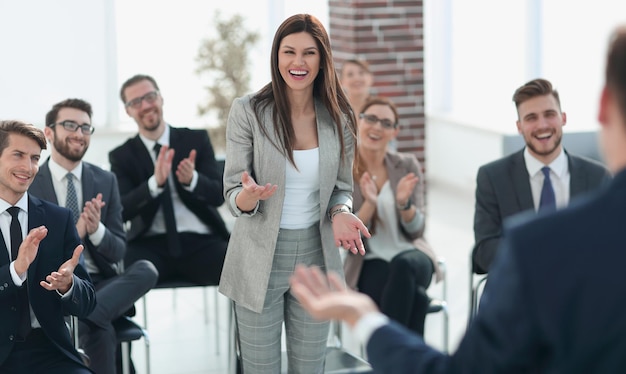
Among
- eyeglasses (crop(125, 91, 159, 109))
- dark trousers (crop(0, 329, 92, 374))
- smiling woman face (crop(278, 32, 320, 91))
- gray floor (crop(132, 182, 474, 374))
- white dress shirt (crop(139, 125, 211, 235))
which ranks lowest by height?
gray floor (crop(132, 182, 474, 374))

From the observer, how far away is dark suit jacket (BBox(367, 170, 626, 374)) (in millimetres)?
1397

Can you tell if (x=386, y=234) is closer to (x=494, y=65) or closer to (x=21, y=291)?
(x=21, y=291)

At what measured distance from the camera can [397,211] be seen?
465 centimetres

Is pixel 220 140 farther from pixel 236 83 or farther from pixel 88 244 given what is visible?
pixel 88 244

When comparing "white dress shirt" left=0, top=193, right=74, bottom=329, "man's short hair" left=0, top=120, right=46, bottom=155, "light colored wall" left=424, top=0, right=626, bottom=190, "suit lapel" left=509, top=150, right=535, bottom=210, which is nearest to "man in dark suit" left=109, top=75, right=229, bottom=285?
"man's short hair" left=0, top=120, right=46, bottom=155

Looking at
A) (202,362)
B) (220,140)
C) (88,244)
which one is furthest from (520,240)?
(220,140)

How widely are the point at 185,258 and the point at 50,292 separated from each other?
1246mm

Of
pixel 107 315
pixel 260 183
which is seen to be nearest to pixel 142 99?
pixel 107 315

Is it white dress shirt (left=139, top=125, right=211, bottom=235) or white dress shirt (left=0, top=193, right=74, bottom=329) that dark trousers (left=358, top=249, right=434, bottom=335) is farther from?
white dress shirt (left=0, top=193, right=74, bottom=329)

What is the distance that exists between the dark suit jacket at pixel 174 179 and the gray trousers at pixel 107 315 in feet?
1.85

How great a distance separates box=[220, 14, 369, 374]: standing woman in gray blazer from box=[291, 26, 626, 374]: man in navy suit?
1737 mm

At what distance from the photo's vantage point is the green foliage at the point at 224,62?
7.91 meters

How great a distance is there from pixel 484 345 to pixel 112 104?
6.76 m

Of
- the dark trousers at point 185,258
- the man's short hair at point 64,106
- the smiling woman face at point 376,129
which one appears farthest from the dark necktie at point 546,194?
the man's short hair at point 64,106
